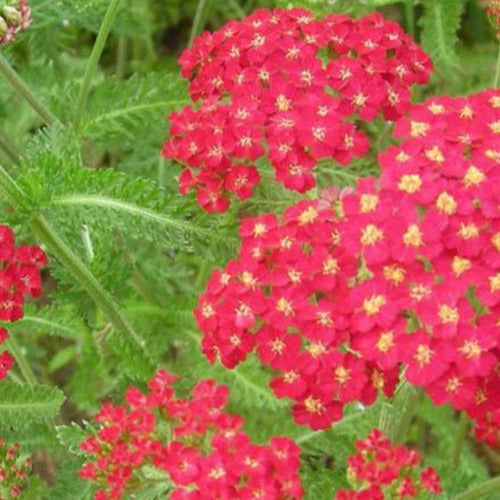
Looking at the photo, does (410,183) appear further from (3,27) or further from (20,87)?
(20,87)

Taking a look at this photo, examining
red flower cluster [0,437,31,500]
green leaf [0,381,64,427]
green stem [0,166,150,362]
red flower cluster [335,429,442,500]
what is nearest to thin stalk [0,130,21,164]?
green stem [0,166,150,362]

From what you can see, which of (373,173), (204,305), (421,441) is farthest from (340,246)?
(421,441)

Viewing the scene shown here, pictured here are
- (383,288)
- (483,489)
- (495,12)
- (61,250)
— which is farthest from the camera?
(495,12)

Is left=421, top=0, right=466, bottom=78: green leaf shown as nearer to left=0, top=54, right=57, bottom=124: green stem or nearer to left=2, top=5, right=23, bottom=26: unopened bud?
left=0, top=54, right=57, bottom=124: green stem

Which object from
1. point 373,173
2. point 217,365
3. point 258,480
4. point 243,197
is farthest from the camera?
point 217,365

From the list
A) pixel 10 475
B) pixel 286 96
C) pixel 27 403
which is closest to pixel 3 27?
pixel 286 96

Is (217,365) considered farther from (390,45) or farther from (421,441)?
(390,45)

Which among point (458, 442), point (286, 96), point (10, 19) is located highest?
point (10, 19)
